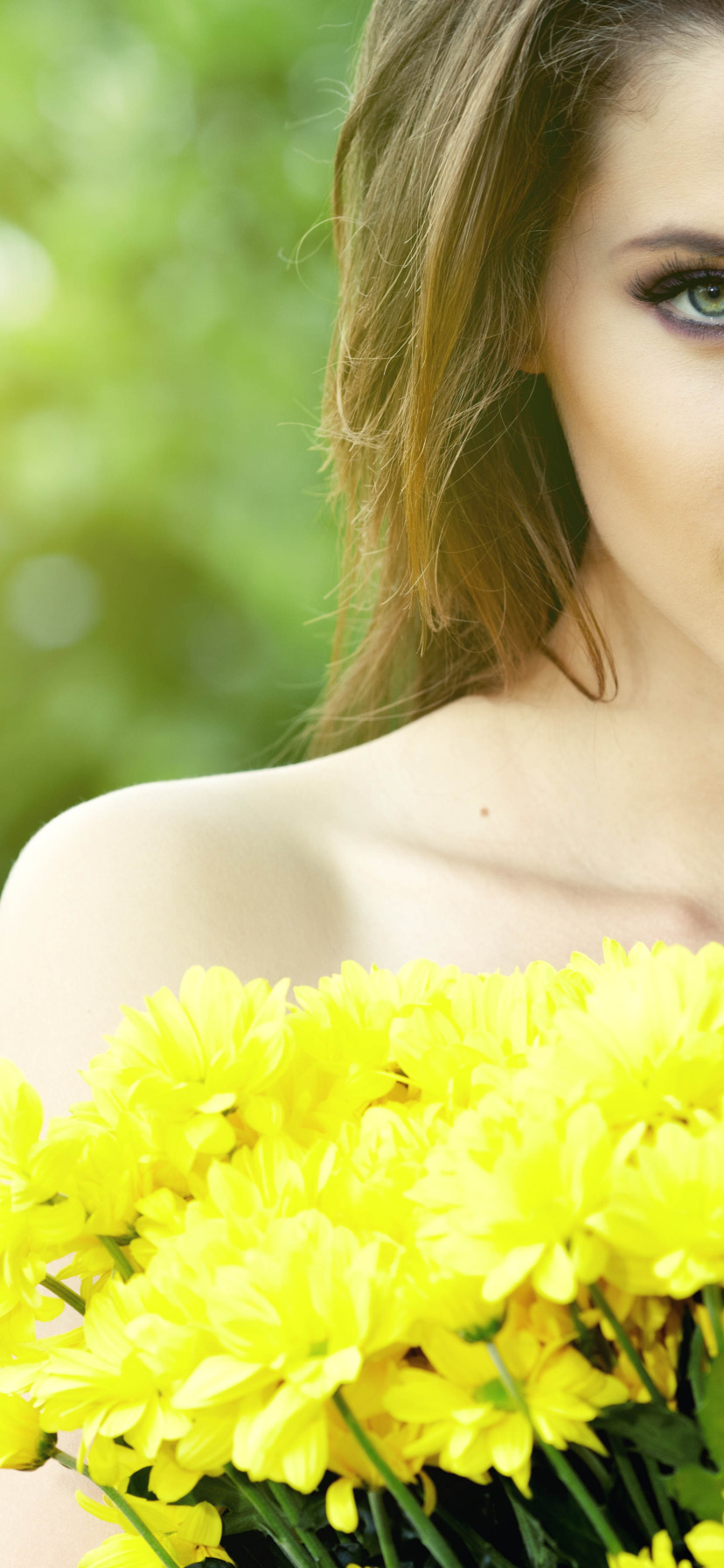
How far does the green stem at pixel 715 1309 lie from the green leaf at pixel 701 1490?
31 millimetres

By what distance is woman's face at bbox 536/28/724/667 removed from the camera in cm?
91

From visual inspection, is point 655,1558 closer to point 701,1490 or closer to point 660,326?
point 701,1490

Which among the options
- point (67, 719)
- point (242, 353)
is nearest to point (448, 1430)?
point (67, 719)

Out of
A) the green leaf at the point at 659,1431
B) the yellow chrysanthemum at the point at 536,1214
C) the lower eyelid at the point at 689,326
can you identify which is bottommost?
the green leaf at the point at 659,1431

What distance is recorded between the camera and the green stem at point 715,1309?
1.15ft

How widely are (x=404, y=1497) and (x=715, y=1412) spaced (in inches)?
3.3

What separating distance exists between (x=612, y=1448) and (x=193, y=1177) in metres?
0.14

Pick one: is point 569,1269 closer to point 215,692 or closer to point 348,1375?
point 348,1375

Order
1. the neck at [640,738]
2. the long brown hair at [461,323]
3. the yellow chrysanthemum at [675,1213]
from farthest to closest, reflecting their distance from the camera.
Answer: the neck at [640,738], the long brown hair at [461,323], the yellow chrysanthemum at [675,1213]

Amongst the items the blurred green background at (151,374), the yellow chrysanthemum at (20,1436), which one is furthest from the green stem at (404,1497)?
the blurred green background at (151,374)

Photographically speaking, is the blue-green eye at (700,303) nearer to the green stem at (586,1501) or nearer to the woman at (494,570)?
the woman at (494,570)

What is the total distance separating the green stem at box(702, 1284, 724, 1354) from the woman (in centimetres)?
54

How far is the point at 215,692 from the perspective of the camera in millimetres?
2291

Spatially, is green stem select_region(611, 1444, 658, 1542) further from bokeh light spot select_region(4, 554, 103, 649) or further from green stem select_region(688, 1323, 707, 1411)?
bokeh light spot select_region(4, 554, 103, 649)
